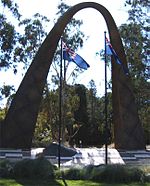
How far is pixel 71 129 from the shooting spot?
44406 mm

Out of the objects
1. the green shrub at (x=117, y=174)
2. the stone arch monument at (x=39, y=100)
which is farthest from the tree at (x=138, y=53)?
the green shrub at (x=117, y=174)

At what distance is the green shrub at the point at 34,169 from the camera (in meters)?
13.1

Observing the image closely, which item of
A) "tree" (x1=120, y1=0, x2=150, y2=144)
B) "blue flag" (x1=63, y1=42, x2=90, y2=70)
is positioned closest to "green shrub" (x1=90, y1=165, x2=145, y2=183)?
"blue flag" (x1=63, y1=42, x2=90, y2=70)

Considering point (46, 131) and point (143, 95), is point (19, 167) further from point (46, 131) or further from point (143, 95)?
point (46, 131)

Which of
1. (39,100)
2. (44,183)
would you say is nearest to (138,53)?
(39,100)

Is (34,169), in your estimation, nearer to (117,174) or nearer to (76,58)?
(117,174)

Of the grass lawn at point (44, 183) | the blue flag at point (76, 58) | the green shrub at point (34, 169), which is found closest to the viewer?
the grass lawn at point (44, 183)

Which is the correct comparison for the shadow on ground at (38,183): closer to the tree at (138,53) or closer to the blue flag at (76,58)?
the blue flag at (76,58)

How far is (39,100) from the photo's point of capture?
75.4ft

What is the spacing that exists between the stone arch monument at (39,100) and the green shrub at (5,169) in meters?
8.59

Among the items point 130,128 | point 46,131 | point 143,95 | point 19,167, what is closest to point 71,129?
point 46,131

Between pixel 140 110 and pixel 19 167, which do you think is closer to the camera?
pixel 19 167

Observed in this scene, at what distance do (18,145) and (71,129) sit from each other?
22.2 meters

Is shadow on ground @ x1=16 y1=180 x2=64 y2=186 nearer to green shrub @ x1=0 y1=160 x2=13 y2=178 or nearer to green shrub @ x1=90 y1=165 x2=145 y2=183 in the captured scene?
green shrub @ x1=0 y1=160 x2=13 y2=178
